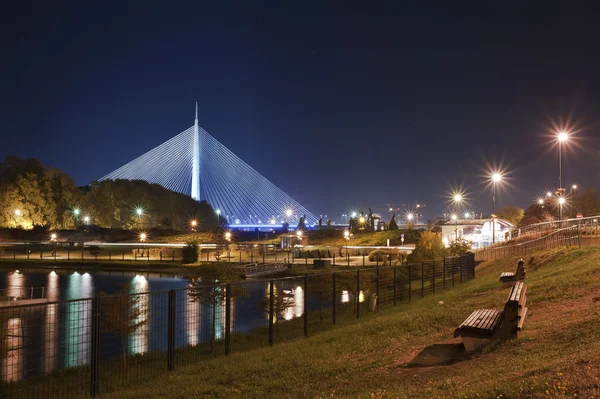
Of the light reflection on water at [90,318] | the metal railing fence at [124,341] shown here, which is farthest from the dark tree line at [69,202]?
the metal railing fence at [124,341]

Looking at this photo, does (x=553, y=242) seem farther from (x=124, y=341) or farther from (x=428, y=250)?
(x=124, y=341)

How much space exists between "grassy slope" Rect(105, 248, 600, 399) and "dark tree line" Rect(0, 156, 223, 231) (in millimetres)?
83592

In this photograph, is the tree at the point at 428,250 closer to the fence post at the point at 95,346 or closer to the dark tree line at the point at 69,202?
the fence post at the point at 95,346

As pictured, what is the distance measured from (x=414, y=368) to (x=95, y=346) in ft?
15.1

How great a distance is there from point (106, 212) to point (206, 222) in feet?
83.7

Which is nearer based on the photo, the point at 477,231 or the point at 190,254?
the point at 190,254

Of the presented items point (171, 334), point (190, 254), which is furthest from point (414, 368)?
point (190, 254)

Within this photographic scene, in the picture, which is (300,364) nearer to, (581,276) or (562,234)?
(581,276)

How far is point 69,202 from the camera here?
89.0m

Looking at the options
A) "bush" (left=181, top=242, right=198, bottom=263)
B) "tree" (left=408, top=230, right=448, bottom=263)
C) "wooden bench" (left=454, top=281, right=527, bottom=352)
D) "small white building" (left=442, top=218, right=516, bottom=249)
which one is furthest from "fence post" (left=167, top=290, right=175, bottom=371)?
"small white building" (left=442, top=218, right=516, bottom=249)

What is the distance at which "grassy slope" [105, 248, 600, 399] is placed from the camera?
5629 millimetres

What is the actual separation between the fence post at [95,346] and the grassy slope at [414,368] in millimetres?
565

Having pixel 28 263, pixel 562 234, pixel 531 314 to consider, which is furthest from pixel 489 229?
pixel 531 314

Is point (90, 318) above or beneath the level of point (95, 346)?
above
